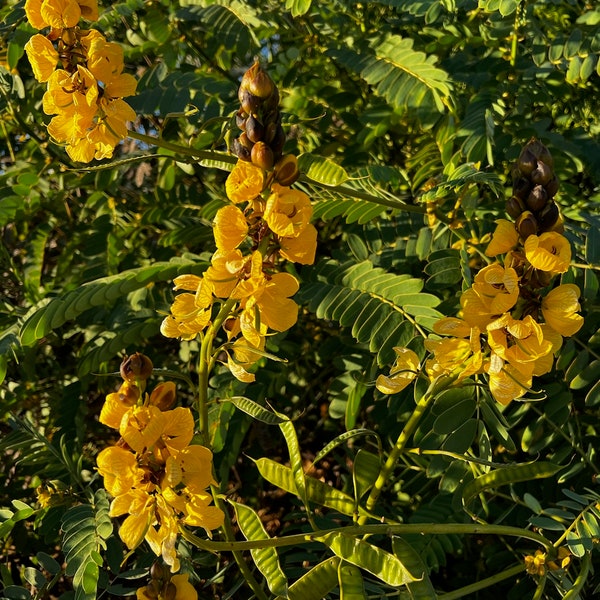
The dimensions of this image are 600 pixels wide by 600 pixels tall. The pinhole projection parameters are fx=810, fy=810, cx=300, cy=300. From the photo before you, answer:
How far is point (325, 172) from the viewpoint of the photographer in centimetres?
149

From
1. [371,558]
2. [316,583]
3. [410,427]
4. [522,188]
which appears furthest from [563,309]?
[316,583]

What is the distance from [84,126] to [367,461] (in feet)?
2.45

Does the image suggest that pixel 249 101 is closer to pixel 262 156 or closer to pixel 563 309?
pixel 262 156

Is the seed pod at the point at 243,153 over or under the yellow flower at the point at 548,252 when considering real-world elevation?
over

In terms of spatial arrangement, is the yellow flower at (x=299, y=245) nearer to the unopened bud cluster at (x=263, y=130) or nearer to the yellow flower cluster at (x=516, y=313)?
the unopened bud cluster at (x=263, y=130)

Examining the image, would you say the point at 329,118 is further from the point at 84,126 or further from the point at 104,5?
the point at 84,126

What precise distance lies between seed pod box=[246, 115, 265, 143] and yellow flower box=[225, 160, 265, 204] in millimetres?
35

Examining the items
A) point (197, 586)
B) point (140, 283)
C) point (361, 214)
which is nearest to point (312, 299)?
point (361, 214)

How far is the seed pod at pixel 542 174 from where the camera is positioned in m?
1.01

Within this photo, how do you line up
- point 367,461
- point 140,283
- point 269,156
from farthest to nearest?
point 140,283 → point 367,461 → point 269,156

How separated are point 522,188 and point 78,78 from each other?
733mm

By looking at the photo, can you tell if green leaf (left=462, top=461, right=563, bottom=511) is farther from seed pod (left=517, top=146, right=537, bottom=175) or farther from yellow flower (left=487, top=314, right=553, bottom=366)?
seed pod (left=517, top=146, right=537, bottom=175)

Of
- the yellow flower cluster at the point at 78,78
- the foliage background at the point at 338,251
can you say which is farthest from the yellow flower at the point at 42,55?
the foliage background at the point at 338,251

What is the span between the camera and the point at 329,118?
2.65 metres
